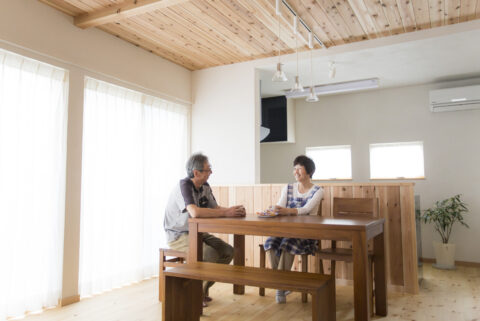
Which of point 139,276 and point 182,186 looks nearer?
point 182,186

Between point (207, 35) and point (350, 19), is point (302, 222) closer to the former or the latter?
point (350, 19)

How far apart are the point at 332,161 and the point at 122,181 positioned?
3.39 metres

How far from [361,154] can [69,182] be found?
4.08 meters

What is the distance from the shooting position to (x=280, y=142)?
627cm

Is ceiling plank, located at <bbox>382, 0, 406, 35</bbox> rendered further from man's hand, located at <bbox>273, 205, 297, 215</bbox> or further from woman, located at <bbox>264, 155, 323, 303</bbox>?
man's hand, located at <bbox>273, 205, 297, 215</bbox>

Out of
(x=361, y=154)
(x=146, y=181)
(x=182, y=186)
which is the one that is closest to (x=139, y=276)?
(x=146, y=181)

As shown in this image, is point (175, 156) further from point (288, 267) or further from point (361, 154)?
point (361, 154)

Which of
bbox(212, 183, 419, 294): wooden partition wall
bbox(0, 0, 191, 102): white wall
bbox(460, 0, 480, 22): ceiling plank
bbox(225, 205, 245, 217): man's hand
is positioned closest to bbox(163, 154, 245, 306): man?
bbox(225, 205, 245, 217): man's hand

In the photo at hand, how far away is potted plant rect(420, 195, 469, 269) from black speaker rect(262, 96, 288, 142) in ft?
7.67

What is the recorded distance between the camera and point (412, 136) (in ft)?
17.7

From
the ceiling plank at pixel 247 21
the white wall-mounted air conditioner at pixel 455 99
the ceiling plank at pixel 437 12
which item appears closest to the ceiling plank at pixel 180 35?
the ceiling plank at pixel 247 21

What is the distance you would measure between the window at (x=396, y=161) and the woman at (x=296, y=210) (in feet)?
8.70

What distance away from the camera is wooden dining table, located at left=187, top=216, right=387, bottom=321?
7.77ft

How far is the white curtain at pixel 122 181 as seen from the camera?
3588 millimetres
